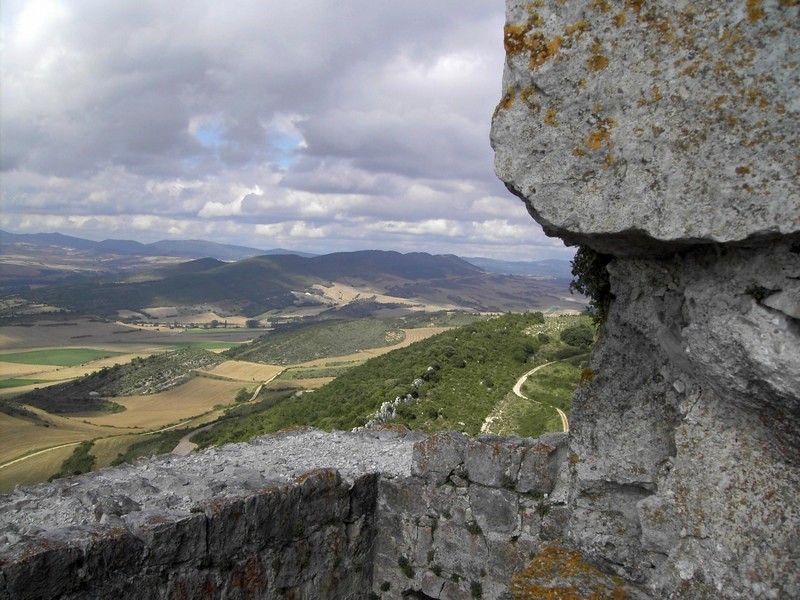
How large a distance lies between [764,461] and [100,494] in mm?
6827

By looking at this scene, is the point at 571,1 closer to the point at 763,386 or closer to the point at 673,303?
the point at 673,303

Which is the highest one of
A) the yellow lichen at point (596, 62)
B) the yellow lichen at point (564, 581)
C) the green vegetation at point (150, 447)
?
the yellow lichen at point (596, 62)

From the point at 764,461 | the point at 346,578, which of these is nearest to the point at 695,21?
the point at 764,461

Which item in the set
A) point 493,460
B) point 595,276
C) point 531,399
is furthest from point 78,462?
point 595,276

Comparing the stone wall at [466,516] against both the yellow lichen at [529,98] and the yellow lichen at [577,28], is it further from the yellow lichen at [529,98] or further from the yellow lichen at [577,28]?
the yellow lichen at [577,28]

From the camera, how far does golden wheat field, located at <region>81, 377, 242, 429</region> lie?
5288 centimetres

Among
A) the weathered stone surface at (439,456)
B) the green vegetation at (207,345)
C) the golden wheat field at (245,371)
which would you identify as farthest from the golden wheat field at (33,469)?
the green vegetation at (207,345)

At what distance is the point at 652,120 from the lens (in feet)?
12.9

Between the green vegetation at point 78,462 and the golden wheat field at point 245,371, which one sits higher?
the green vegetation at point 78,462

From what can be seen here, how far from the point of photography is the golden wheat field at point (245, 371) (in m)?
76.0

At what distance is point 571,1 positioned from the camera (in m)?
4.17

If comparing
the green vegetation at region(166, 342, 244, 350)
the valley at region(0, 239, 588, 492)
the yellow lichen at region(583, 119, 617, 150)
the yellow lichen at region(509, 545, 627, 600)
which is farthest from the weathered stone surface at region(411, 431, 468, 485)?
the green vegetation at region(166, 342, 244, 350)

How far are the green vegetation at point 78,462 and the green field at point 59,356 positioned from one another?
271 ft

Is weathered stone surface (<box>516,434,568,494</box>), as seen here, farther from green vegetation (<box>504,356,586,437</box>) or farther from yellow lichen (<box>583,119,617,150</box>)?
green vegetation (<box>504,356,586,437</box>)
